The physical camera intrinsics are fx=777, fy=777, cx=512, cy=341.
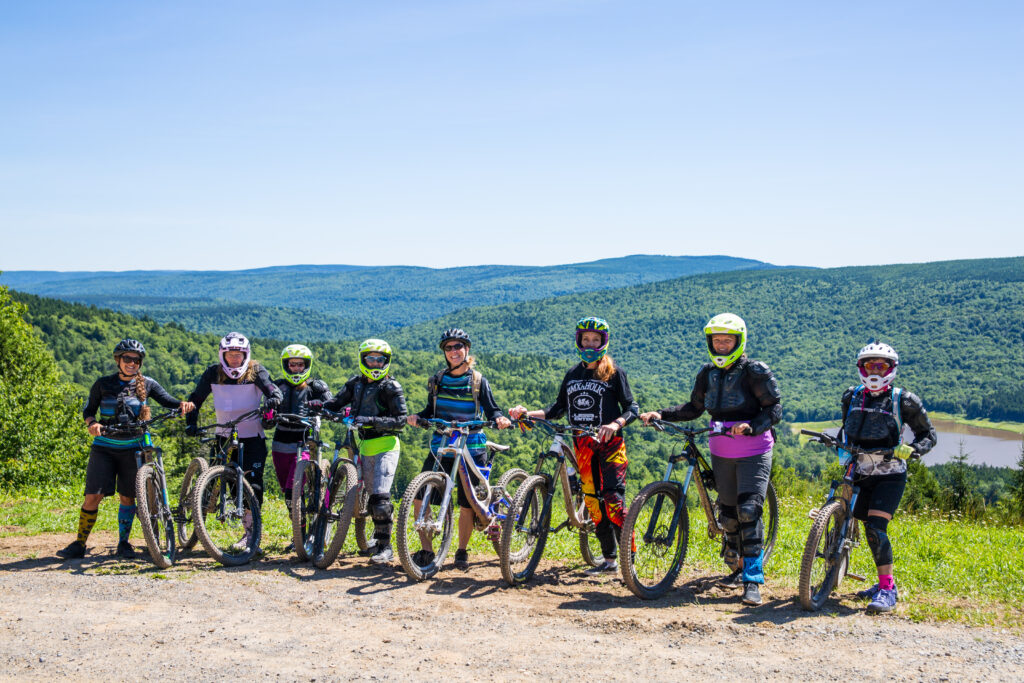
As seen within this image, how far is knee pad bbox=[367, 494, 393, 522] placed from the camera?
7734 millimetres

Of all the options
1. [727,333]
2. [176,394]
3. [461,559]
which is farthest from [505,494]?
[176,394]

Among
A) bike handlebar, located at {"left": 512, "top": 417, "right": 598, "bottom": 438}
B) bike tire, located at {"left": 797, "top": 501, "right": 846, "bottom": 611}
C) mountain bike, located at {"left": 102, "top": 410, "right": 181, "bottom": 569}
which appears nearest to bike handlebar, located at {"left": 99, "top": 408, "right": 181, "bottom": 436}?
mountain bike, located at {"left": 102, "top": 410, "right": 181, "bottom": 569}

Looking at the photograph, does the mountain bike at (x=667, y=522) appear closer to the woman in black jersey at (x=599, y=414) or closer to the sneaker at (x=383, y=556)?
the woman in black jersey at (x=599, y=414)

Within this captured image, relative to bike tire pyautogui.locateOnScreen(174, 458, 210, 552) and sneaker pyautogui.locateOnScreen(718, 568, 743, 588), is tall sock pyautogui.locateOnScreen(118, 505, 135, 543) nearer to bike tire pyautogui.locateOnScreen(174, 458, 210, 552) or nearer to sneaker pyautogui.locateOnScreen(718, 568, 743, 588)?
bike tire pyautogui.locateOnScreen(174, 458, 210, 552)

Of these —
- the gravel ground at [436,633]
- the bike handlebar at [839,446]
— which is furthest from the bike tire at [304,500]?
the bike handlebar at [839,446]

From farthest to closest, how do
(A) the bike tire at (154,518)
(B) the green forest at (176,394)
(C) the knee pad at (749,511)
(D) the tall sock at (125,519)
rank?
(B) the green forest at (176,394) < (D) the tall sock at (125,519) < (A) the bike tire at (154,518) < (C) the knee pad at (749,511)

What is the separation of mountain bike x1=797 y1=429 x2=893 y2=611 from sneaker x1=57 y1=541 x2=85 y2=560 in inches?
285

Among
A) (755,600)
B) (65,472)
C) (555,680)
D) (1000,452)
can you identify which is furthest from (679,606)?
(1000,452)

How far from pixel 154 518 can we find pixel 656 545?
4992 millimetres

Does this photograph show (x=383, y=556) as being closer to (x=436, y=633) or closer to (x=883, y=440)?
(x=436, y=633)

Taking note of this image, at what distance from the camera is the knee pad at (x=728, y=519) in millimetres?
6965

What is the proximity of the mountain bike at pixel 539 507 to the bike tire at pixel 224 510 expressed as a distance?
277 cm

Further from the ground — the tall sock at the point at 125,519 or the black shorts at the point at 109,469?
the black shorts at the point at 109,469

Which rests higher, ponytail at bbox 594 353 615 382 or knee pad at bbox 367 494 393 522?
ponytail at bbox 594 353 615 382
